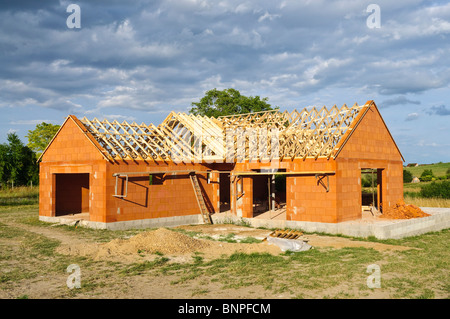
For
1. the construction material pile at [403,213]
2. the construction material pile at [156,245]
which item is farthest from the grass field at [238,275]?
the construction material pile at [403,213]

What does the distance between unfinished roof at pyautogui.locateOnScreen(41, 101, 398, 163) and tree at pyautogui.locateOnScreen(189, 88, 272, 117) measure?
18855 millimetres

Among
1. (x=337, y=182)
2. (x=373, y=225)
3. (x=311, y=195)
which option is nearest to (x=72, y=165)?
(x=311, y=195)

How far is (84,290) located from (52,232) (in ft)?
30.5

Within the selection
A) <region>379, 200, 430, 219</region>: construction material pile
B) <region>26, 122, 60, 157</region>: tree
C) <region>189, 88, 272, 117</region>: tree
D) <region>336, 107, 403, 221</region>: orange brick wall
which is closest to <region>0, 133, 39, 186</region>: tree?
<region>26, 122, 60, 157</region>: tree

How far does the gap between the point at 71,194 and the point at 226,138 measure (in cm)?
931

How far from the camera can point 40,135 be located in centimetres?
4131

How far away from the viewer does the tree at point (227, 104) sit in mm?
41094

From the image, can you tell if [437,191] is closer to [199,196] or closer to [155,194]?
[199,196]

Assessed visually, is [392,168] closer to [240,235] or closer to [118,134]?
[240,235]

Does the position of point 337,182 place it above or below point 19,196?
above

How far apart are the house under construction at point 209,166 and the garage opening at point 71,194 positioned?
2.2 inches

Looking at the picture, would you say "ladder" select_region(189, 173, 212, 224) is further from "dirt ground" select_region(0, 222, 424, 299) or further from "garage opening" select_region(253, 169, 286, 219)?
"garage opening" select_region(253, 169, 286, 219)
